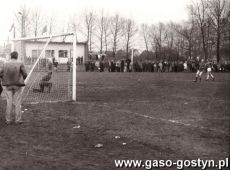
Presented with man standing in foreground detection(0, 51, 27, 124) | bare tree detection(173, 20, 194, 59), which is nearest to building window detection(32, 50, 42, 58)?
man standing in foreground detection(0, 51, 27, 124)

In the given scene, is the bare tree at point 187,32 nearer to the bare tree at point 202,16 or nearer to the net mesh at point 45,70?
the bare tree at point 202,16

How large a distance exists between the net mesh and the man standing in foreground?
16.4 ft

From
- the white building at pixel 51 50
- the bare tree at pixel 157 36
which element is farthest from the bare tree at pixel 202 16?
the white building at pixel 51 50

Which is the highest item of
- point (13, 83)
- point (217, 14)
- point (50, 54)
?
point (217, 14)

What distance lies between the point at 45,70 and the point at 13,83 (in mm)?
7462

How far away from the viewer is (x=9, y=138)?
8195 mm

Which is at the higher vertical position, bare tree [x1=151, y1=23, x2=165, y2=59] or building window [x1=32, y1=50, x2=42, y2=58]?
bare tree [x1=151, y1=23, x2=165, y2=59]

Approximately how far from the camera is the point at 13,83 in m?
9.89

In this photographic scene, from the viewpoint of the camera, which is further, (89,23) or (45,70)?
(89,23)

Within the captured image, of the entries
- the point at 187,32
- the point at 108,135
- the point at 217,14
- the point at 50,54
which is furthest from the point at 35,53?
the point at 187,32

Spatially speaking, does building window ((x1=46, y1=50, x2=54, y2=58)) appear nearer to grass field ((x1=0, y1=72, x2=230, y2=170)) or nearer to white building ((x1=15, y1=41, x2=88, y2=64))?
white building ((x1=15, y1=41, x2=88, y2=64))

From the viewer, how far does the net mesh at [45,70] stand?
53.9 feet

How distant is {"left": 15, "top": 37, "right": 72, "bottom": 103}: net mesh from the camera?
53.9 feet

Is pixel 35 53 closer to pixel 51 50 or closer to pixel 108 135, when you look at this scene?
pixel 51 50
